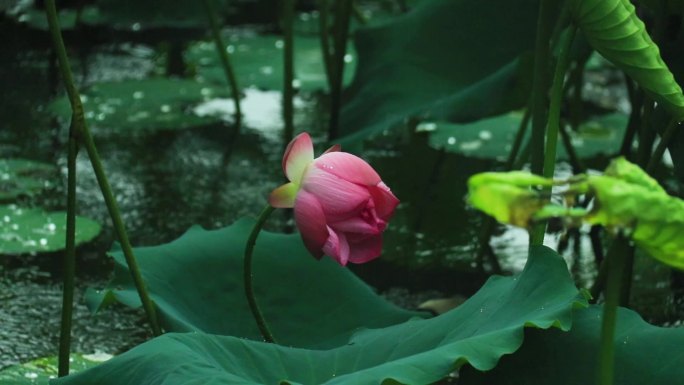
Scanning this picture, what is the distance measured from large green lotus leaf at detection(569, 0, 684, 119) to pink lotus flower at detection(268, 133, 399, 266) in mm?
215

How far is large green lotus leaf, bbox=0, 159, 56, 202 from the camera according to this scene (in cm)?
224

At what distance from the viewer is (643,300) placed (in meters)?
1.85

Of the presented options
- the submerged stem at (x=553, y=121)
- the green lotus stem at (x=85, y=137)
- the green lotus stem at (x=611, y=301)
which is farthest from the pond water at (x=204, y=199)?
the green lotus stem at (x=611, y=301)

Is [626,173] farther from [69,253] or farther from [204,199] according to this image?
[204,199]

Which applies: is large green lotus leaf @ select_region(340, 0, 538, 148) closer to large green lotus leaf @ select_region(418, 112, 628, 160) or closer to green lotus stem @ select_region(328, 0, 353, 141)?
green lotus stem @ select_region(328, 0, 353, 141)

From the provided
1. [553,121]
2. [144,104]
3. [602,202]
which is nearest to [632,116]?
[553,121]

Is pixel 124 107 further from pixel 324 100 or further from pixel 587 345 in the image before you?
pixel 587 345

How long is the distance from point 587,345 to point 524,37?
1.11 metres

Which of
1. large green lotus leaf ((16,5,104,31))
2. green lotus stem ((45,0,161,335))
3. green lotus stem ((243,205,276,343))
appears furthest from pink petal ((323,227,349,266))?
large green lotus leaf ((16,5,104,31))

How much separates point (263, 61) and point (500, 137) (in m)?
0.84

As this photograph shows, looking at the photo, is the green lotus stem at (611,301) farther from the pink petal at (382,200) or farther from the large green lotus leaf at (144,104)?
the large green lotus leaf at (144,104)

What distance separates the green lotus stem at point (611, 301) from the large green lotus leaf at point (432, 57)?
113cm

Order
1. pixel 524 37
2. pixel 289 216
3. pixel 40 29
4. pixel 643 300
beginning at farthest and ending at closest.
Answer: pixel 40 29 < pixel 289 216 < pixel 524 37 < pixel 643 300

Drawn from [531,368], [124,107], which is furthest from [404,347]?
[124,107]
